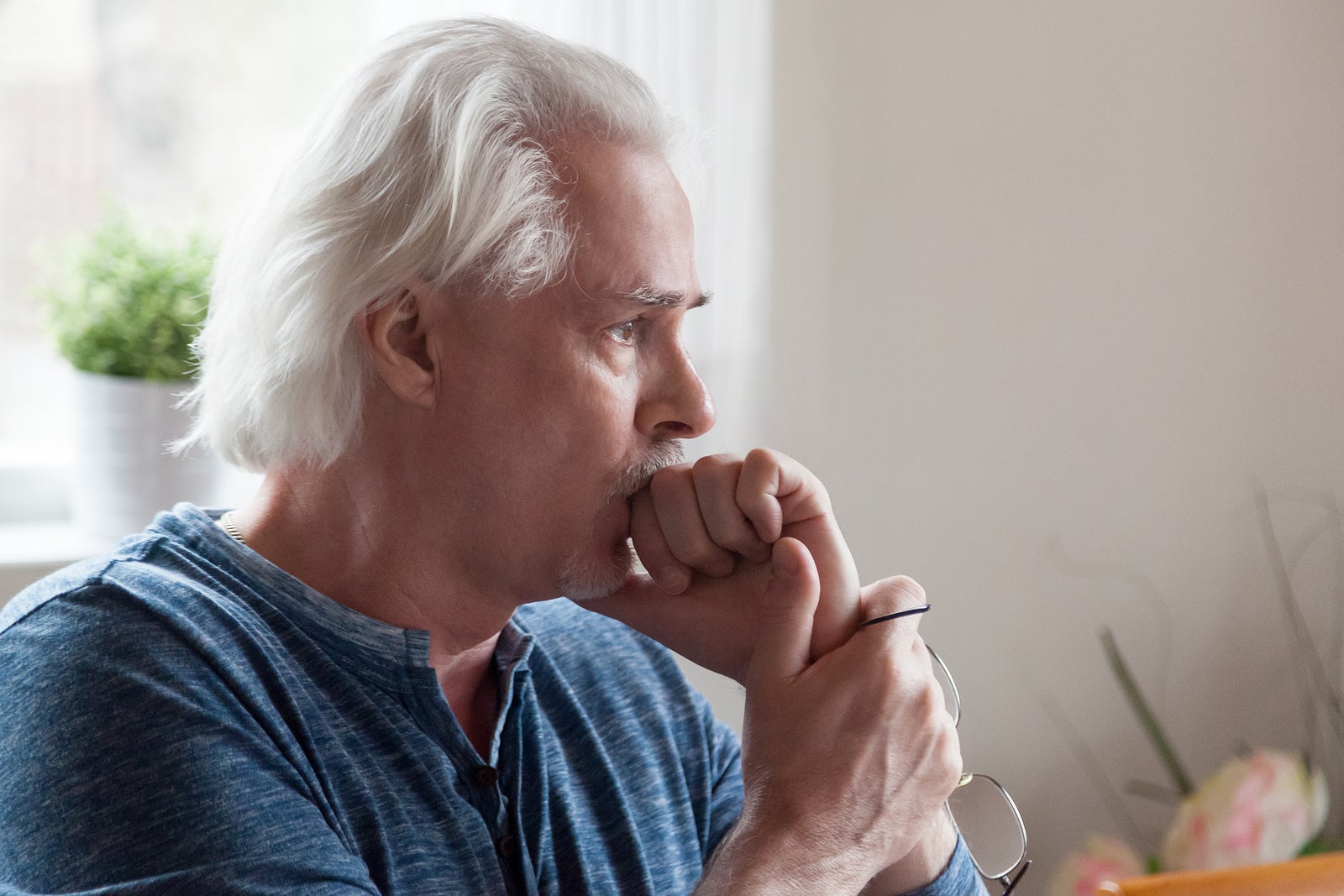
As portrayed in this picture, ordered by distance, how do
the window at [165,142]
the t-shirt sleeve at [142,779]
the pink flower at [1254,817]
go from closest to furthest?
1. the t-shirt sleeve at [142,779]
2. the pink flower at [1254,817]
3. the window at [165,142]

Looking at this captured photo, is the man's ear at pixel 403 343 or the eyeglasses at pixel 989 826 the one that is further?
the eyeglasses at pixel 989 826

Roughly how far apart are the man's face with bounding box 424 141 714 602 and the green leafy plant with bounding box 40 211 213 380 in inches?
33.3

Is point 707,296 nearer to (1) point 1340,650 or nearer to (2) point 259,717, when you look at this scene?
(2) point 259,717

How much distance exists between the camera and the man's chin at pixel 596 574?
112cm

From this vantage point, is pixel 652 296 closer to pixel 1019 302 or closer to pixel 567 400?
pixel 567 400

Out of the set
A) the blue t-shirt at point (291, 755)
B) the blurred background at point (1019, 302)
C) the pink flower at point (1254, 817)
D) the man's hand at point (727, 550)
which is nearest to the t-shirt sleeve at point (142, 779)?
the blue t-shirt at point (291, 755)

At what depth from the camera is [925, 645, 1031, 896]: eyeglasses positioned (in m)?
1.25

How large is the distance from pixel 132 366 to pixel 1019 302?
148cm

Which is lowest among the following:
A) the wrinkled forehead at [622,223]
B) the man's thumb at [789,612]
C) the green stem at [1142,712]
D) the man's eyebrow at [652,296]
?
the green stem at [1142,712]

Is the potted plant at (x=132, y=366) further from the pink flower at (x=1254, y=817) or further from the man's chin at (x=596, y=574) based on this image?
the pink flower at (x=1254, y=817)

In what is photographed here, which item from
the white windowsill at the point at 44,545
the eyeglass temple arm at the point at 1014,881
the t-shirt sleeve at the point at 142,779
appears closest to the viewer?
the t-shirt sleeve at the point at 142,779

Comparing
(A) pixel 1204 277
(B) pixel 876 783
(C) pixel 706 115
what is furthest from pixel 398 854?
(A) pixel 1204 277

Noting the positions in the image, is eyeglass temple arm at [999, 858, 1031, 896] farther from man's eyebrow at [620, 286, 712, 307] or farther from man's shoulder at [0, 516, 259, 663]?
man's shoulder at [0, 516, 259, 663]

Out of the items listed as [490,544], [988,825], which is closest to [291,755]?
[490,544]
